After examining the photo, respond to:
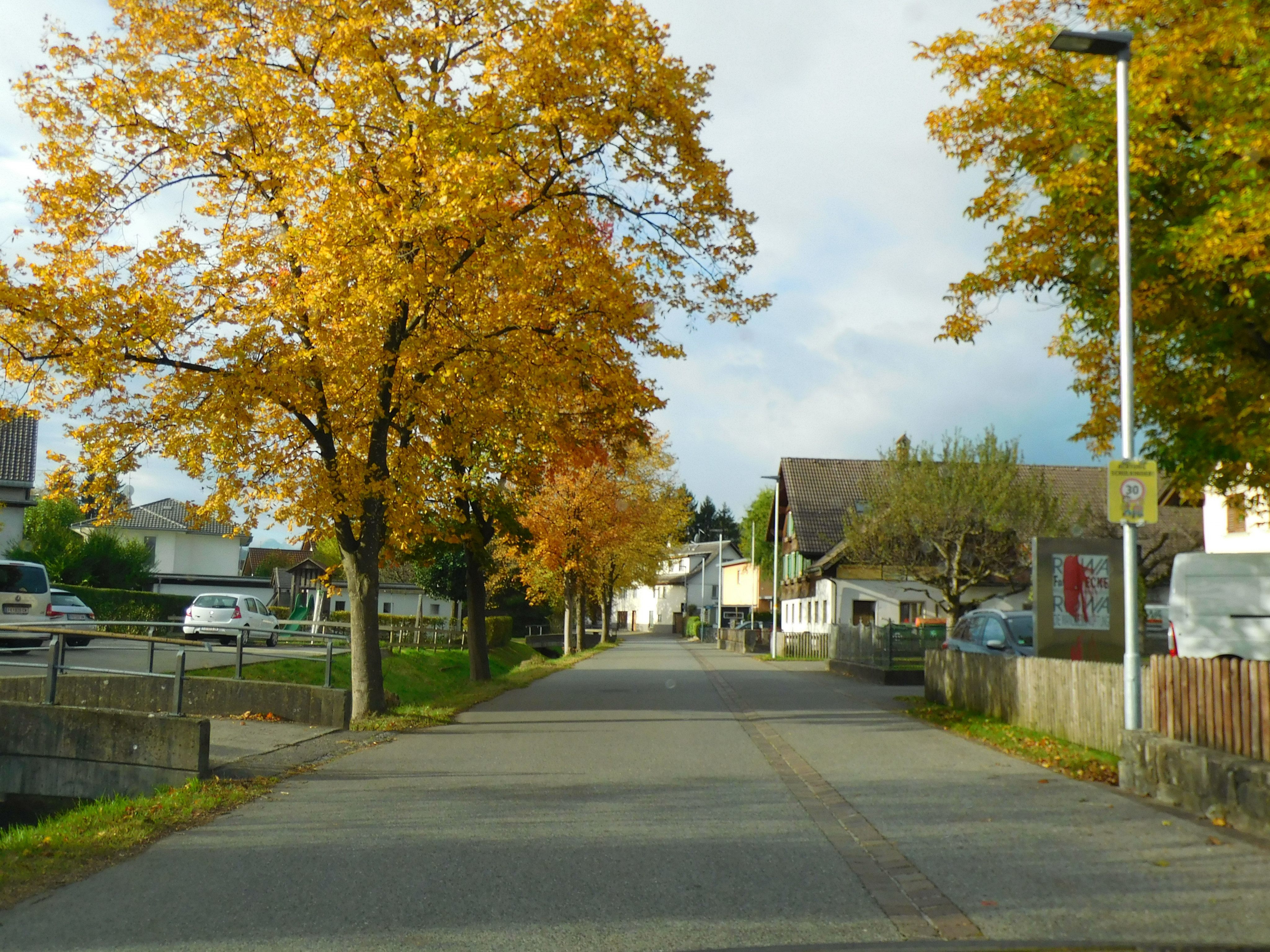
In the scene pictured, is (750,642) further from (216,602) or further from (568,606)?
(216,602)

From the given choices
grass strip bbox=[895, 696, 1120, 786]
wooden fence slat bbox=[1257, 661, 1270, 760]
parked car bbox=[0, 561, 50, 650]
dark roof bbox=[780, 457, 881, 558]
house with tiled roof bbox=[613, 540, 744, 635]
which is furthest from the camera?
house with tiled roof bbox=[613, 540, 744, 635]

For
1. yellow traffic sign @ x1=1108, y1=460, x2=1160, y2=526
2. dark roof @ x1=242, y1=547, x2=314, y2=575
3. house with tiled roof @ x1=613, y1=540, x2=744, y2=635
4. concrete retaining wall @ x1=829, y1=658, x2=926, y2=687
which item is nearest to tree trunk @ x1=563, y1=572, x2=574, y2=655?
concrete retaining wall @ x1=829, y1=658, x2=926, y2=687

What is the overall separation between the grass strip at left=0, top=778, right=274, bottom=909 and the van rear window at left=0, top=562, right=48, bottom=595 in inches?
732

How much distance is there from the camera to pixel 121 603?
42438 millimetres

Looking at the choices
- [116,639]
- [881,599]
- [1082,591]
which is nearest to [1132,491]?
[1082,591]

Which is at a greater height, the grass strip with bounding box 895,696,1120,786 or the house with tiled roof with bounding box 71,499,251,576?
the house with tiled roof with bounding box 71,499,251,576

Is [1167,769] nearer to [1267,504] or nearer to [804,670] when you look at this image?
[1267,504]

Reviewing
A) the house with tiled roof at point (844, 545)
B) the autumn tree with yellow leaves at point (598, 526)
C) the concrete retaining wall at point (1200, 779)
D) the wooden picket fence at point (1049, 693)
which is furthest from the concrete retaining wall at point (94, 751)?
the house with tiled roof at point (844, 545)

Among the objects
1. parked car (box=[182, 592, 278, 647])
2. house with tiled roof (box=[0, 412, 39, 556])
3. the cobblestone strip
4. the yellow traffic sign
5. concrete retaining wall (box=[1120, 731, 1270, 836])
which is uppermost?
house with tiled roof (box=[0, 412, 39, 556])

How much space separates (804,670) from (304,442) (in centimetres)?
2166

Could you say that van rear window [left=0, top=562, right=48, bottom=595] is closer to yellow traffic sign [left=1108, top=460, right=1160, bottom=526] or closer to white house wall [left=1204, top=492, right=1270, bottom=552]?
yellow traffic sign [left=1108, top=460, right=1160, bottom=526]

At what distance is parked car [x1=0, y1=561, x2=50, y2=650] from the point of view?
26297 mm

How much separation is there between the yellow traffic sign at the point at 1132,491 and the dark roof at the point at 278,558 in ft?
295

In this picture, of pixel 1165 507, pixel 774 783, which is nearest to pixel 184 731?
pixel 774 783
